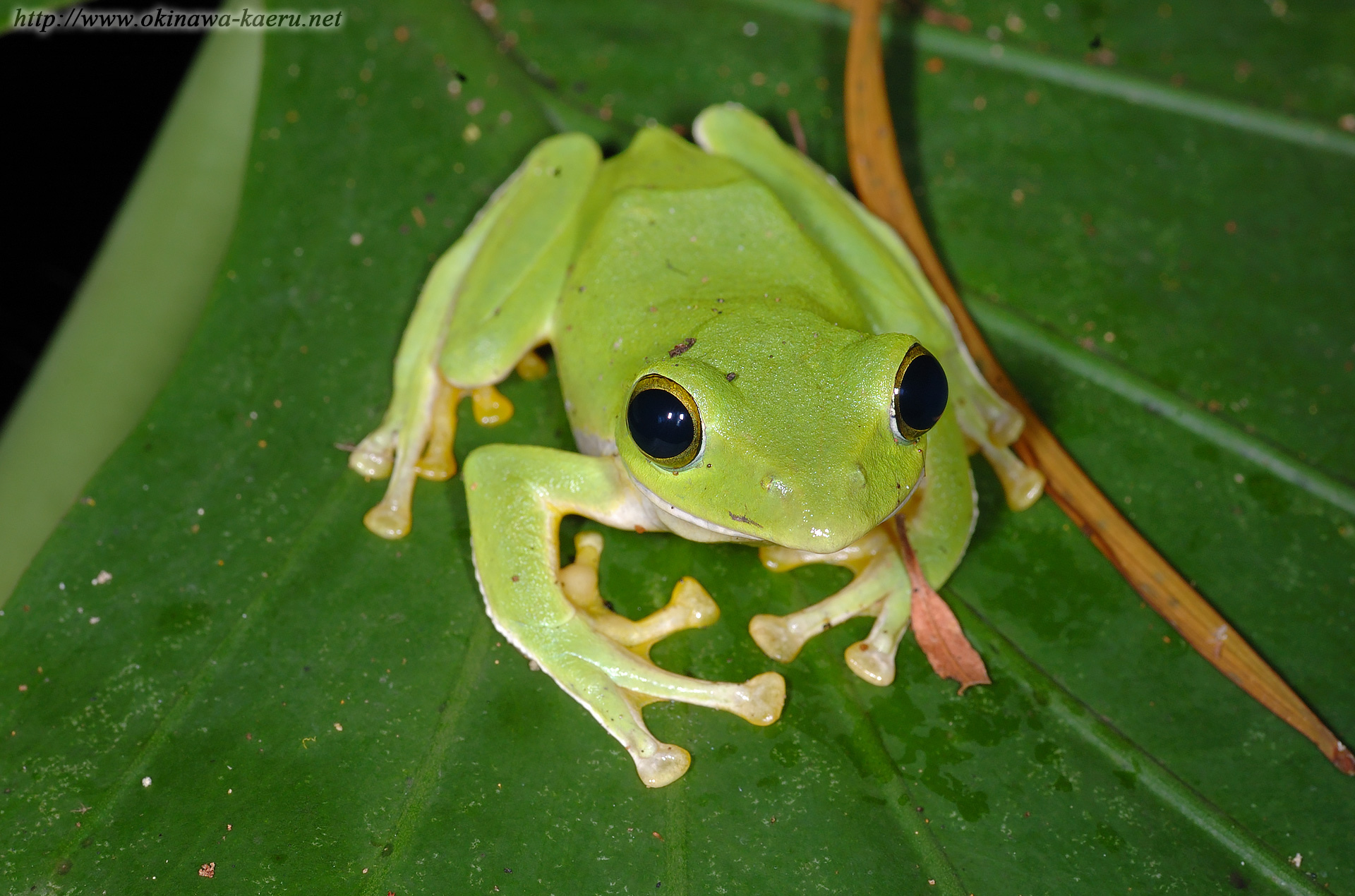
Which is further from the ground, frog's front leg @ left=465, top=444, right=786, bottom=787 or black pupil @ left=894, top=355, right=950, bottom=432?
black pupil @ left=894, top=355, right=950, bottom=432

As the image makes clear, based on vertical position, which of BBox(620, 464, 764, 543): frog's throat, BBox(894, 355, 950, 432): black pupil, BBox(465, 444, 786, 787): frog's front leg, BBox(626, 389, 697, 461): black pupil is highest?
BBox(894, 355, 950, 432): black pupil

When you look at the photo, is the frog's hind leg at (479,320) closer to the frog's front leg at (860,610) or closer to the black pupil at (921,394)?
the frog's front leg at (860,610)

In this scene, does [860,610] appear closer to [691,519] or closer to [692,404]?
[691,519]

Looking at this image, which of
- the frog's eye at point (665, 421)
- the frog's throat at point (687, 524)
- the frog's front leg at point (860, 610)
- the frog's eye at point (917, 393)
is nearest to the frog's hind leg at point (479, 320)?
the frog's throat at point (687, 524)

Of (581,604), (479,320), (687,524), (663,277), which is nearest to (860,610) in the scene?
(687,524)

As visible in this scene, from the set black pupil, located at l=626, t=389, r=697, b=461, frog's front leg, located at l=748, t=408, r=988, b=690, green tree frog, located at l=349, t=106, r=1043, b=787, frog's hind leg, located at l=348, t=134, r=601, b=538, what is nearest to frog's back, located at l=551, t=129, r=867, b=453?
green tree frog, located at l=349, t=106, r=1043, b=787

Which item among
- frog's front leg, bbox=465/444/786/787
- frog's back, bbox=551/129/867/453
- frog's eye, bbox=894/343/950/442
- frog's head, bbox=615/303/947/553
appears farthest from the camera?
frog's back, bbox=551/129/867/453

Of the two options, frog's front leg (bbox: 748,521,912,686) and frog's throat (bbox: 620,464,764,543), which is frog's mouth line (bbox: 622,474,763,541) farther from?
frog's front leg (bbox: 748,521,912,686)

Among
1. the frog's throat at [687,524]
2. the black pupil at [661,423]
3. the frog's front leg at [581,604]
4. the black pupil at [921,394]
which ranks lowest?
the frog's front leg at [581,604]
